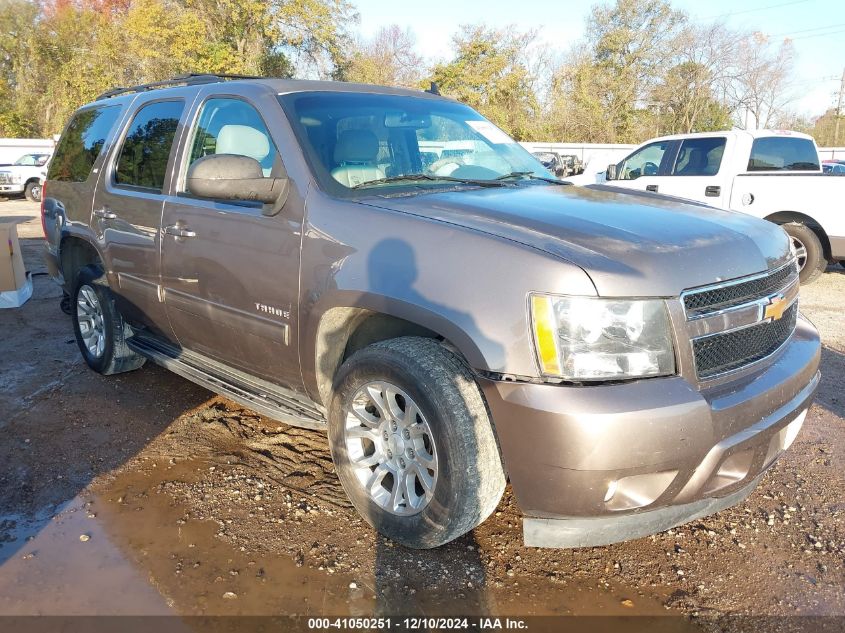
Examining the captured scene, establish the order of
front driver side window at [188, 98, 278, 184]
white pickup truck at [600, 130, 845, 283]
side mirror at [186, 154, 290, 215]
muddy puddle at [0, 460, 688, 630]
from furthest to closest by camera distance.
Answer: white pickup truck at [600, 130, 845, 283], front driver side window at [188, 98, 278, 184], side mirror at [186, 154, 290, 215], muddy puddle at [0, 460, 688, 630]

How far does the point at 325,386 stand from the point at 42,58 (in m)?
43.7

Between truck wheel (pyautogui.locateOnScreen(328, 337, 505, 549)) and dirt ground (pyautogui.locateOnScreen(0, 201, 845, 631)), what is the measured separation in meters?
0.21

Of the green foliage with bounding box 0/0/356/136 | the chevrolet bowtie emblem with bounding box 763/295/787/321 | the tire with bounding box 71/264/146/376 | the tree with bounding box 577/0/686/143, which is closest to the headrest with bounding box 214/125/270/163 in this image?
the tire with bounding box 71/264/146/376

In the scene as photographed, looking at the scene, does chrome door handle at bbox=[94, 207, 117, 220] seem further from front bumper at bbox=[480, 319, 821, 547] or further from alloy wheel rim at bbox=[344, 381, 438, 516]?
front bumper at bbox=[480, 319, 821, 547]

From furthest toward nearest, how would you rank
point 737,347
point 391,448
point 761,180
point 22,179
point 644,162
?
1. point 22,179
2. point 644,162
3. point 761,180
4. point 391,448
5. point 737,347

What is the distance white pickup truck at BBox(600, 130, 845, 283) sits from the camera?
770cm

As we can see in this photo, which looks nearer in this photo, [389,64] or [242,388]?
[242,388]

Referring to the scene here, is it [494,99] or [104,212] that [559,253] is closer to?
[104,212]

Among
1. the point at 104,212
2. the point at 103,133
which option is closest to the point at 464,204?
the point at 104,212

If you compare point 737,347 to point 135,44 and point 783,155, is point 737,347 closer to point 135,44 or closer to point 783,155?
point 783,155

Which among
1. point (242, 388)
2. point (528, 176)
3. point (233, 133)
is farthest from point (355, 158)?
point (242, 388)

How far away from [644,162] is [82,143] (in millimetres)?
7327

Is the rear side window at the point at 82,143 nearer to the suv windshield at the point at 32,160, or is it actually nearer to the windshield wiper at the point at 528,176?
the windshield wiper at the point at 528,176

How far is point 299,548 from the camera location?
2.68m
